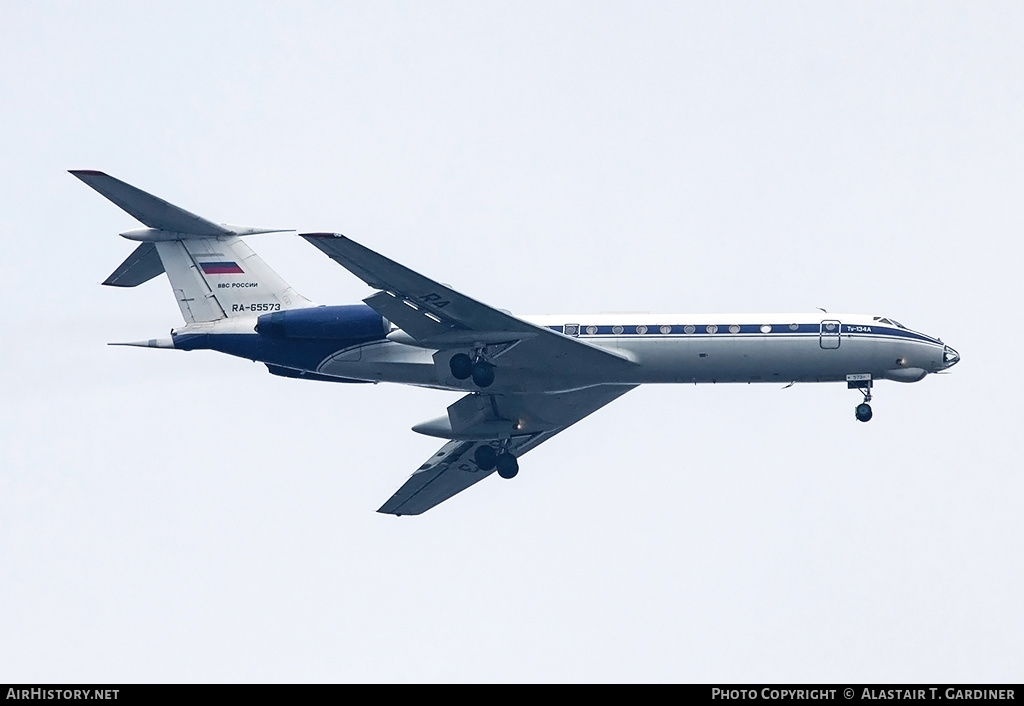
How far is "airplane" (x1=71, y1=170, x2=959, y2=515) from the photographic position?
35312 mm

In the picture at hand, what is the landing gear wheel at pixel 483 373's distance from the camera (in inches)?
1403

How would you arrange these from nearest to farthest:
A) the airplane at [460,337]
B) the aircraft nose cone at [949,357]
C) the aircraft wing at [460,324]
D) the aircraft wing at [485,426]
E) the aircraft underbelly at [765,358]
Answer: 1. the aircraft wing at [460,324]
2. the airplane at [460,337]
3. the aircraft underbelly at [765,358]
4. the aircraft nose cone at [949,357]
5. the aircraft wing at [485,426]

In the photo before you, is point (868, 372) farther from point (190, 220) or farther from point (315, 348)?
point (190, 220)

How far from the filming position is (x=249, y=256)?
124 ft

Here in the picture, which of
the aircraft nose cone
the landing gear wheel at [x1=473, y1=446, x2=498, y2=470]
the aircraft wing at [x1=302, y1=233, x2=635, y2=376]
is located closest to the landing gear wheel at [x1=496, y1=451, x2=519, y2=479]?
the landing gear wheel at [x1=473, y1=446, x2=498, y2=470]

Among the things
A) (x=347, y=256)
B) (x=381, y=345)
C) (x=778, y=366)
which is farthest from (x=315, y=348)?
(x=778, y=366)

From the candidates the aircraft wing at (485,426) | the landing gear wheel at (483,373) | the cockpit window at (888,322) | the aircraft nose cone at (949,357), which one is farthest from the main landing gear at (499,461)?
the aircraft nose cone at (949,357)

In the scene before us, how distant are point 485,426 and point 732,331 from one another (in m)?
7.40

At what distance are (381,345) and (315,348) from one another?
1.59 meters

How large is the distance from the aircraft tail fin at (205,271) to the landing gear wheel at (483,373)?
16.5 ft

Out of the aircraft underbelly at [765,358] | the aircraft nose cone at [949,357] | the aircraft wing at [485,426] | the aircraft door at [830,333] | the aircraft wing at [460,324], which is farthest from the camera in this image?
the aircraft wing at [485,426]

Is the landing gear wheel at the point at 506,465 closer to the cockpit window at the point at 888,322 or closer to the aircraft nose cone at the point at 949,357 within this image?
the cockpit window at the point at 888,322
